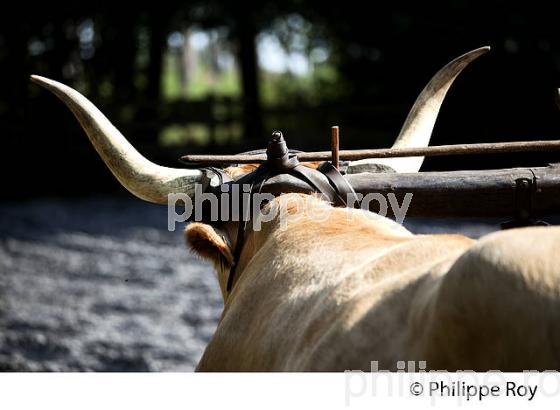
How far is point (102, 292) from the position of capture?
33.8 ft

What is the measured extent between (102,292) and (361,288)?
8.39m

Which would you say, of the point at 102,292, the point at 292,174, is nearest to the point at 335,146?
the point at 292,174

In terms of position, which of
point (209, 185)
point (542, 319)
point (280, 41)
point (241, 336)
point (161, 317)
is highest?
point (280, 41)

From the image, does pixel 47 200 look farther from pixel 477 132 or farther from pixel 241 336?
pixel 241 336

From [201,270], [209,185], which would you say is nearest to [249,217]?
[209,185]

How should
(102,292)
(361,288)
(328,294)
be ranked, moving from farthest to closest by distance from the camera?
1. (102,292)
2. (328,294)
3. (361,288)

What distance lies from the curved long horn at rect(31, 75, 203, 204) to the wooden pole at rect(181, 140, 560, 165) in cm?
8

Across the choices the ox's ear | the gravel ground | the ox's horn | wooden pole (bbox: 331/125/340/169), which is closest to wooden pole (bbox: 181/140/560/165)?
wooden pole (bbox: 331/125/340/169)

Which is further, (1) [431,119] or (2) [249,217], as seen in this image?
(1) [431,119]

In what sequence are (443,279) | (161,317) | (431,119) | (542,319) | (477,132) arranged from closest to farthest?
1. (542,319)
2. (443,279)
3. (431,119)
4. (161,317)
5. (477,132)

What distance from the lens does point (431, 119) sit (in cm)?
381

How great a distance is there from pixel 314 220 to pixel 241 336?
1.36ft

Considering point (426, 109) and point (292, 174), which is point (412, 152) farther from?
point (426, 109)

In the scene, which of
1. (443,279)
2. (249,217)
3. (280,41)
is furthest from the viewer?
(280,41)
